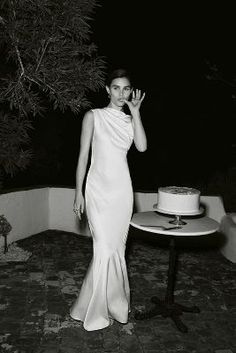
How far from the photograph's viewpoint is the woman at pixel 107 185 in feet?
12.8

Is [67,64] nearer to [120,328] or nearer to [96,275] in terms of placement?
[96,275]

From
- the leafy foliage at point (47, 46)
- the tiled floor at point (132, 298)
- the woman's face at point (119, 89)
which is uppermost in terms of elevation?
the leafy foliage at point (47, 46)

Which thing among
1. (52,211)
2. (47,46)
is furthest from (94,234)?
(52,211)

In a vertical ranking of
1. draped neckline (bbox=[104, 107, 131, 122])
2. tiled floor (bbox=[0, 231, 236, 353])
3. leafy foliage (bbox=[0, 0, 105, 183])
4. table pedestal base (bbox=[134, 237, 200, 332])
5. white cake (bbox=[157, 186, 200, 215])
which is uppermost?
leafy foliage (bbox=[0, 0, 105, 183])

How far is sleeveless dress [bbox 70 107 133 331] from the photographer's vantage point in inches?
156

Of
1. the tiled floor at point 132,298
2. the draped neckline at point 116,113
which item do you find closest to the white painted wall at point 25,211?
the tiled floor at point 132,298

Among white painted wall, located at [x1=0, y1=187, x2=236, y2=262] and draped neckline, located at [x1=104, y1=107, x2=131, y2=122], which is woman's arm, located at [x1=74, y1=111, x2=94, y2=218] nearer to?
draped neckline, located at [x1=104, y1=107, x2=131, y2=122]

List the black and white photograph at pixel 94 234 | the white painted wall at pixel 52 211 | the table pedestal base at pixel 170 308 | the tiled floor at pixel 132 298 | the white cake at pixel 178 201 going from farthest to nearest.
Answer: the white painted wall at pixel 52 211 → the table pedestal base at pixel 170 308 → the white cake at pixel 178 201 → the black and white photograph at pixel 94 234 → the tiled floor at pixel 132 298

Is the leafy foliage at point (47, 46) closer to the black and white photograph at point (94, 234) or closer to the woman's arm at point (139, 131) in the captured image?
the black and white photograph at point (94, 234)

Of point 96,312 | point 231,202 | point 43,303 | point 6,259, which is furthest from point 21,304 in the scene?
point 231,202

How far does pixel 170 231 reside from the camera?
12.9ft

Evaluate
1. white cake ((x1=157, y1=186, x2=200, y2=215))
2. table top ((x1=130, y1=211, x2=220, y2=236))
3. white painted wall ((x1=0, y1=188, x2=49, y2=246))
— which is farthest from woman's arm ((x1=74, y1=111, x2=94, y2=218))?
white painted wall ((x1=0, y1=188, x2=49, y2=246))

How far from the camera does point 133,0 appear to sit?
12500 mm

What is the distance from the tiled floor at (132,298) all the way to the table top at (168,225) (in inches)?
37.3
